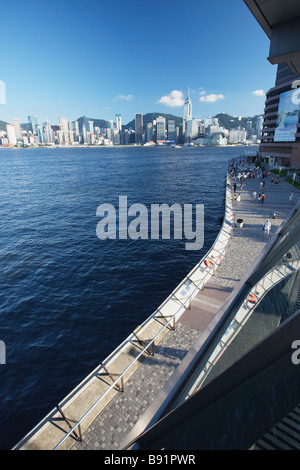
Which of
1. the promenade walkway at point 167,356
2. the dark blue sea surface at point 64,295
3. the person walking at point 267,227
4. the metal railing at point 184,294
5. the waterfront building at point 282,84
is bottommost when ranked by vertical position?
the dark blue sea surface at point 64,295

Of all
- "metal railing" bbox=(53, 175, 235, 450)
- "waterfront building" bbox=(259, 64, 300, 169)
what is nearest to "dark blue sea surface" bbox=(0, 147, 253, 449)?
"metal railing" bbox=(53, 175, 235, 450)

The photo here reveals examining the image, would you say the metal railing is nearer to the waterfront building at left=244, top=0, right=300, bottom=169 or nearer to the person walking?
the person walking

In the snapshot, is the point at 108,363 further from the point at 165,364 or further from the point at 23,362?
the point at 23,362

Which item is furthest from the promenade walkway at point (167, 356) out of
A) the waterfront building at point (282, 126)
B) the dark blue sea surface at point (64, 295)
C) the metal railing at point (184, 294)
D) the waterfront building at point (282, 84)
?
the waterfront building at point (282, 126)

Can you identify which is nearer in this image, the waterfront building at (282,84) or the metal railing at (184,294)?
the waterfront building at (282,84)

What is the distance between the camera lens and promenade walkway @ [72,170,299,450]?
21.9 feet

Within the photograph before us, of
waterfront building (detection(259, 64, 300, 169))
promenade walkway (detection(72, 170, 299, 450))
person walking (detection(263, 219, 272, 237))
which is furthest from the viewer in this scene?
waterfront building (detection(259, 64, 300, 169))

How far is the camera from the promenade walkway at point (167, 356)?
6.68 m

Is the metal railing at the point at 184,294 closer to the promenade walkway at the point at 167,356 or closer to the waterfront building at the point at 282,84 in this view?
the promenade walkway at the point at 167,356

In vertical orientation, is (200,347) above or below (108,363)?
above
